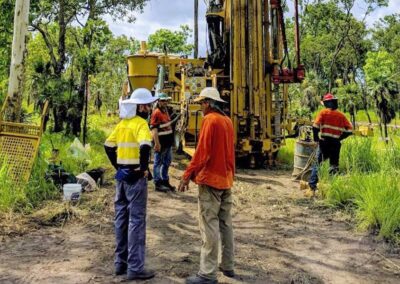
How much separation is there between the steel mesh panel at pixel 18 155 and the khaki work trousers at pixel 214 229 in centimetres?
391

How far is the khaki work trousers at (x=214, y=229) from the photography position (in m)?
4.67

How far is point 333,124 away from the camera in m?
8.50

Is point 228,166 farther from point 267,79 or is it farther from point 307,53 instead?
point 307,53

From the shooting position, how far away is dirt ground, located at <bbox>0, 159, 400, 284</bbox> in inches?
194

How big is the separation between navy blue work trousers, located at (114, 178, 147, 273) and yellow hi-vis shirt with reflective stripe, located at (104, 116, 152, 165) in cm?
24

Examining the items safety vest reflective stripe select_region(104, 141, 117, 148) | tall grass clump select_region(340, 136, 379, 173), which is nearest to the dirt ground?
safety vest reflective stripe select_region(104, 141, 117, 148)

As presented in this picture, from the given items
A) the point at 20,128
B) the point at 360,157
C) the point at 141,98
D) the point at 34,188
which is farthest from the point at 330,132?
the point at 20,128

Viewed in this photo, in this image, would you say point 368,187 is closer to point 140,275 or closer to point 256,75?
point 140,275

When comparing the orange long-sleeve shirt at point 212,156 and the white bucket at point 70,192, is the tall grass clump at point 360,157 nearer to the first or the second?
the orange long-sleeve shirt at point 212,156

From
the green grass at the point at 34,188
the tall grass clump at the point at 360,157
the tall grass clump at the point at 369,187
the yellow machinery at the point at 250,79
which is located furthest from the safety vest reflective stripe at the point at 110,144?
the yellow machinery at the point at 250,79

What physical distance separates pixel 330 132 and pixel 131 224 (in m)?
4.95

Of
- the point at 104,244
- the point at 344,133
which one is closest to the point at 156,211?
the point at 104,244

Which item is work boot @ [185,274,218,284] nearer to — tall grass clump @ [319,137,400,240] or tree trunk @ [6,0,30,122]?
tall grass clump @ [319,137,400,240]

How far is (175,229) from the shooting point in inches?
259
